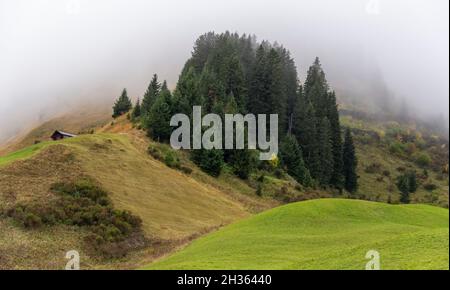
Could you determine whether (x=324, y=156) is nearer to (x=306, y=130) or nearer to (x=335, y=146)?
(x=306, y=130)

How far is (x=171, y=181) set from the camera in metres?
54.9

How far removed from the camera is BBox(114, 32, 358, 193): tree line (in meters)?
70.9

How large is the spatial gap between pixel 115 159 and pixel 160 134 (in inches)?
672

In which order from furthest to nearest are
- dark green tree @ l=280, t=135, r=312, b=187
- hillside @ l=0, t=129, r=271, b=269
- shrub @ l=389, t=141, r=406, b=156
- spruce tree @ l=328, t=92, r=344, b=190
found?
shrub @ l=389, t=141, r=406, b=156
spruce tree @ l=328, t=92, r=344, b=190
dark green tree @ l=280, t=135, r=312, b=187
hillside @ l=0, t=129, r=271, b=269

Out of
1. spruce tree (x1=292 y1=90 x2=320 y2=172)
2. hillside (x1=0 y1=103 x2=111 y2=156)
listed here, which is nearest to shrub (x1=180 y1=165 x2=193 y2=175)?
spruce tree (x1=292 y1=90 x2=320 y2=172)

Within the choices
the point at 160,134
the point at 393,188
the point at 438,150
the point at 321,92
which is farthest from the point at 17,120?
the point at 438,150

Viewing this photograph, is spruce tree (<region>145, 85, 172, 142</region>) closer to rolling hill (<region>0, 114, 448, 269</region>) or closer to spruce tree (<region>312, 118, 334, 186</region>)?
rolling hill (<region>0, 114, 448, 269</region>)

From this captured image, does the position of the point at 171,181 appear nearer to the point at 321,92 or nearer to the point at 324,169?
the point at 324,169

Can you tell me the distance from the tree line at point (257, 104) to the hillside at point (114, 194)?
8.59 metres

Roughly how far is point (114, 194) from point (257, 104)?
50068 millimetres

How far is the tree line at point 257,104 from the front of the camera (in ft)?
233

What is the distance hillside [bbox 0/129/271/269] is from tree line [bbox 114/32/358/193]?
8.59 metres

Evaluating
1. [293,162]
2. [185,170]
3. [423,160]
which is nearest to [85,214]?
[185,170]
